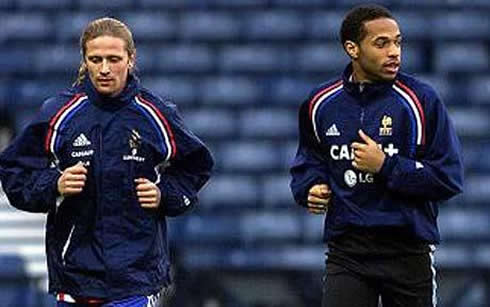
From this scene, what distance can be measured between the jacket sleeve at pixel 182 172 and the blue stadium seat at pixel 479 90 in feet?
20.6

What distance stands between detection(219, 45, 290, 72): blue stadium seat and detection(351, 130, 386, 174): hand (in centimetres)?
627

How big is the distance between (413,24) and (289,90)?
1056mm

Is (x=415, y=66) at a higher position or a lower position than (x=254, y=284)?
higher

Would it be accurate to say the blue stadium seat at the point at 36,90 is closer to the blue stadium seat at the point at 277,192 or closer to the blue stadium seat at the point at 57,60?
the blue stadium seat at the point at 57,60

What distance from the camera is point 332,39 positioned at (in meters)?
11.6

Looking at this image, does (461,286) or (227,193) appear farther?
(227,193)

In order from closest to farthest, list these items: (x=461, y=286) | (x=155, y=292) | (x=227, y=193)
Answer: (x=155, y=292) → (x=461, y=286) → (x=227, y=193)

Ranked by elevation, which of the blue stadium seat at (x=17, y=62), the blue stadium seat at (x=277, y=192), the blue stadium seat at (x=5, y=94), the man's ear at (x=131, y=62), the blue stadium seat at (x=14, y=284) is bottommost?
the blue stadium seat at (x=14, y=284)

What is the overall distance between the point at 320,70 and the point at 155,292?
6312mm

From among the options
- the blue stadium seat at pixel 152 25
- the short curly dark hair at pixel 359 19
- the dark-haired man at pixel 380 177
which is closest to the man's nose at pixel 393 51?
the dark-haired man at pixel 380 177

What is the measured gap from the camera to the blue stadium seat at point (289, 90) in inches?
451

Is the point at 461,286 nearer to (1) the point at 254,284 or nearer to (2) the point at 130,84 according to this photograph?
(1) the point at 254,284

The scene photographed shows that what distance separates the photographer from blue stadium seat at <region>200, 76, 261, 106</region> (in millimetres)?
11398

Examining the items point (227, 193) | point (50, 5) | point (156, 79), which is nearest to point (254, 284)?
point (227, 193)
